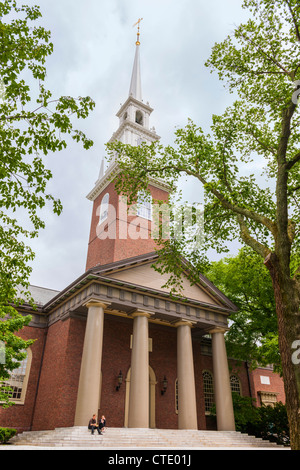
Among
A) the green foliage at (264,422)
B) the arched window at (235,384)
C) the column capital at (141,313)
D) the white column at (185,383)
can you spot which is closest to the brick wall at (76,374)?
the green foliage at (264,422)

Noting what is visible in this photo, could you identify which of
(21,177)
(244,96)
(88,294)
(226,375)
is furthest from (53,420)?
(244,96)

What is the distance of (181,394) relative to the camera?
18516 mm

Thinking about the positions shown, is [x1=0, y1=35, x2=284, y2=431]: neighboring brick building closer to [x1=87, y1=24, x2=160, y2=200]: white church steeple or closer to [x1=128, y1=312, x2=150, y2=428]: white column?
[x1=128, y1=312, x2=150, y2=428]: white column

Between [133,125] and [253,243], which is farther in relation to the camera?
[133,125]

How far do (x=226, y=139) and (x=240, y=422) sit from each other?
17.6 m

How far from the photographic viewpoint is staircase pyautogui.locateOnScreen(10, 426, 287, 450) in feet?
41.6

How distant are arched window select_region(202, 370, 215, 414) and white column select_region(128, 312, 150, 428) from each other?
9601 mm

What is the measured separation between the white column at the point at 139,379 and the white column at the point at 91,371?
6.26 feet

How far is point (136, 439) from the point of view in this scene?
13.9 m

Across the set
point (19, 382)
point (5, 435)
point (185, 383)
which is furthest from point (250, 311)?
point (5, 435)

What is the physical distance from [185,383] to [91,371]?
18.4ft

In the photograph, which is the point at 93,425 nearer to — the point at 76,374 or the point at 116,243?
the point at 76,374

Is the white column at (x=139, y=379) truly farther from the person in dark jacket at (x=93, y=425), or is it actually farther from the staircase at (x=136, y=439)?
the person in dark jacket at (x=93, y=425)

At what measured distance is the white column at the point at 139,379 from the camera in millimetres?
16172
